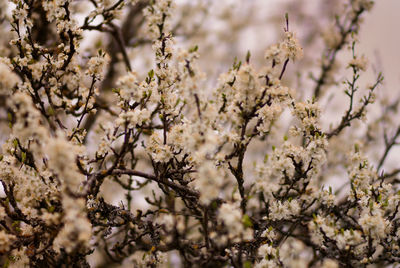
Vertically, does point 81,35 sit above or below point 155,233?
above

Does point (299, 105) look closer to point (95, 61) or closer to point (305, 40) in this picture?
point (95, 61)

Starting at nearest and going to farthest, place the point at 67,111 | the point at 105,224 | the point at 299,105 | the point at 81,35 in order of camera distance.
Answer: the point at 105,224 → the point at 299,105 → the point at 81,35 → the point at 67,111

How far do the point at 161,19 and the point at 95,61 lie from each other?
65 cm

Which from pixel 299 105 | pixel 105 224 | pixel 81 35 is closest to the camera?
pixel 105 224

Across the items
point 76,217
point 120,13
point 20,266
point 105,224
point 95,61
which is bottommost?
point 76,217

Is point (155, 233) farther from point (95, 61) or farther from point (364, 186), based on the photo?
point (364, 186)

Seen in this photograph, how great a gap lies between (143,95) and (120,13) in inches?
49.6

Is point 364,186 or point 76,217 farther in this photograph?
point 364,186

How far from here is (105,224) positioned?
2490mm

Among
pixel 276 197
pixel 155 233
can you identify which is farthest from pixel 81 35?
pixel 276 197

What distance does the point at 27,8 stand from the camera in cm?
272

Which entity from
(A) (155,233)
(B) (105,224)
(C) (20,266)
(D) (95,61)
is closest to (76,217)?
(B) (105,224)

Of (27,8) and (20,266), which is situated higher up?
(27,8)

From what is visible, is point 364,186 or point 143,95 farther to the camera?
point 364,186
